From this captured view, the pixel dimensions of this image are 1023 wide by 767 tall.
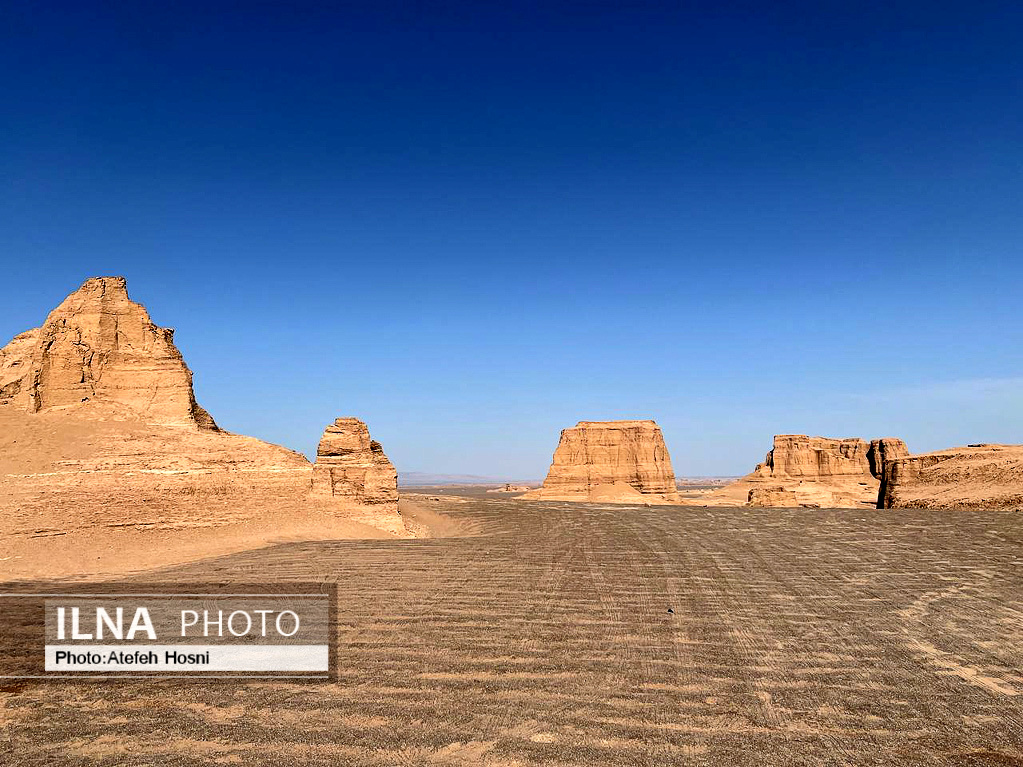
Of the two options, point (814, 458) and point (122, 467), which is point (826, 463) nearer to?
point (814, 458)

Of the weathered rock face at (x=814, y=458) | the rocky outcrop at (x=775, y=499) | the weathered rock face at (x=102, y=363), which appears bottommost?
the rocky outcrop at (x=775, y=499)

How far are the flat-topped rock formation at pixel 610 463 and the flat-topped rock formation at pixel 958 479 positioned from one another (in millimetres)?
31211

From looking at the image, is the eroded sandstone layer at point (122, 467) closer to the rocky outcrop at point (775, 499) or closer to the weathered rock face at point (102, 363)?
the weathered rock face at point (102, 363)

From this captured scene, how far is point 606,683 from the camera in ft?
22.8

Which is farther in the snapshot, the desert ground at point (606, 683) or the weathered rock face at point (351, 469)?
the weathered rock face at point (351, 469)

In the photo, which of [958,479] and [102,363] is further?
[958,479]

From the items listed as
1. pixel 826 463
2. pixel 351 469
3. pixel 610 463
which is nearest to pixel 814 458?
pixel 826 463

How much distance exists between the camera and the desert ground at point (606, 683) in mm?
5426

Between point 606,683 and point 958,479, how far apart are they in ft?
103

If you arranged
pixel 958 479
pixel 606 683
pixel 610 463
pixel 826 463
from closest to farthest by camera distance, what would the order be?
pixel 606 683
pixel 958 479
pixel 610 463
pixel 826 463

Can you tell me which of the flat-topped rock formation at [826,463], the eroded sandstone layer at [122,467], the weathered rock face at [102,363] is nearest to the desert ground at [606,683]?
the eroded sandstone layer at [122,467]

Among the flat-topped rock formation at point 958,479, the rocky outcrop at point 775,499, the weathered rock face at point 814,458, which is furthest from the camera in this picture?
the weathered rock face at point 814,458

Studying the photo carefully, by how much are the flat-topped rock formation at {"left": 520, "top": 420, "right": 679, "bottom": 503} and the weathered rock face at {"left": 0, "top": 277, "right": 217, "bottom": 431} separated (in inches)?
1723

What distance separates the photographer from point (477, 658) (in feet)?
25.5
